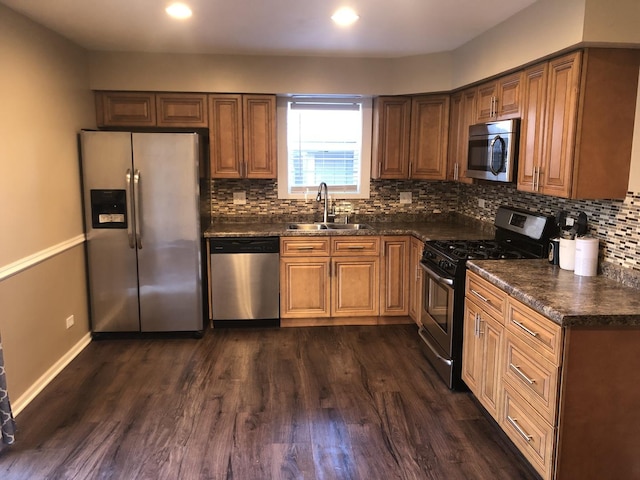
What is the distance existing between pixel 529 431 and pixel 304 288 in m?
2.36

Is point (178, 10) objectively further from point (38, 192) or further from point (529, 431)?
point (529, 431)

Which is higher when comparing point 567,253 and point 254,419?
point 567,253

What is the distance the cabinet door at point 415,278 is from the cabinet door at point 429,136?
69 cm

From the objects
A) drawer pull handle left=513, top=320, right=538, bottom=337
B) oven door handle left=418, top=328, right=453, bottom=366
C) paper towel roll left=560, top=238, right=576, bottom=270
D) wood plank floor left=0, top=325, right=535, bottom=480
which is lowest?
wood plank floor left=0, top=325, right=535, bottom=480

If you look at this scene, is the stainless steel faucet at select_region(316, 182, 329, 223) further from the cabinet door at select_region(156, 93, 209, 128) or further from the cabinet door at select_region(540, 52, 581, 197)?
the cabinet door at select_region(540, 52, 581, 197)

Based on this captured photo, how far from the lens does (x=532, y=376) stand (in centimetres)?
229

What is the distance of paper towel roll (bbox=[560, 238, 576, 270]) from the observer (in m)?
2.79

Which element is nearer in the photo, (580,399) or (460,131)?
(580,399)

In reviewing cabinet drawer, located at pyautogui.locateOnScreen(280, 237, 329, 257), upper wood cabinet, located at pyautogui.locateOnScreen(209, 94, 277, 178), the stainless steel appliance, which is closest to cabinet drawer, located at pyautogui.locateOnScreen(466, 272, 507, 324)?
the stainless steel appliance

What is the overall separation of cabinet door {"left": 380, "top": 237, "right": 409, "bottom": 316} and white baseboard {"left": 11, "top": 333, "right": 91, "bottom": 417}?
2.53 metres

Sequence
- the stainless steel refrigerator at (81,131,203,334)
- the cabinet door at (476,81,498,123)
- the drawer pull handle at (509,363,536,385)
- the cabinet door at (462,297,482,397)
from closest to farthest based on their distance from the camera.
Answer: the drawer pull handle at (509,363,536,385), the cabinet door at (462,297,482,397), the cabinet door at (476,81,498,123), the stainless steel refrigerator at (81,131,203,334)

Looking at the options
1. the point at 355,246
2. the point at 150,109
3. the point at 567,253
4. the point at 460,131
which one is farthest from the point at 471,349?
the point at 150,109

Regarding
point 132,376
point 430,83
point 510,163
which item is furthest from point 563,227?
point 132,376

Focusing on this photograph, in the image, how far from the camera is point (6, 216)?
2836 millimetres
